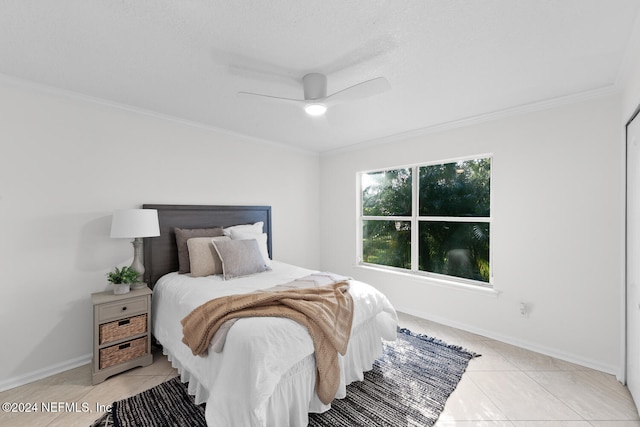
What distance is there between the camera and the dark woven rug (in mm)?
1839

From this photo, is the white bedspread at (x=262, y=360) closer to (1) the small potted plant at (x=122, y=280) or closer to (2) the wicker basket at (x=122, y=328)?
(2) the wicker basket at (x=122, y=328)

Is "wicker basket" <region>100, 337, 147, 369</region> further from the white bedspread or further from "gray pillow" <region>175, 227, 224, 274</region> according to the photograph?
"gray pillow" <region>175, 227, 224, 274</region>

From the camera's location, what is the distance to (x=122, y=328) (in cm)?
237

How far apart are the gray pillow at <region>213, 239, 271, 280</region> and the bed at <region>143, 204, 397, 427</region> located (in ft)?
0.32

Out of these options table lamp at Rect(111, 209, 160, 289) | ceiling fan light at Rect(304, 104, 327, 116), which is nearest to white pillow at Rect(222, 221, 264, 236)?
table lamp at Rect(111, 209, 160, 289)

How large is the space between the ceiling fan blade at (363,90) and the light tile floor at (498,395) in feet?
7.37

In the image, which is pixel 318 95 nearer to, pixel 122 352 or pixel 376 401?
pixel 376 401

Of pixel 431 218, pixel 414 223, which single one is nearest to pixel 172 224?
pixel 414 223

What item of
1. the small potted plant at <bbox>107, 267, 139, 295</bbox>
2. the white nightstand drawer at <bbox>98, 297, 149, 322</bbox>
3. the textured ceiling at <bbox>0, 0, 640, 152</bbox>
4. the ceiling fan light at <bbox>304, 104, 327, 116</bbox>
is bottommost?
the white nightstand drawer at <bbox>98, 297, 149, 322</bbox>

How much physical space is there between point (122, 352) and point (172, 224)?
127cm

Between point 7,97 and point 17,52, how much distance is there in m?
0.58

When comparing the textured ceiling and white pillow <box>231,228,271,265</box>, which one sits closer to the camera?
the textured ceiling

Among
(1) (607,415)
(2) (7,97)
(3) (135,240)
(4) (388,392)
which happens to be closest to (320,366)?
(4) (388,392)

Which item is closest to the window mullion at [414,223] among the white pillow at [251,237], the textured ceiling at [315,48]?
the textured ceiling at [315,48]
